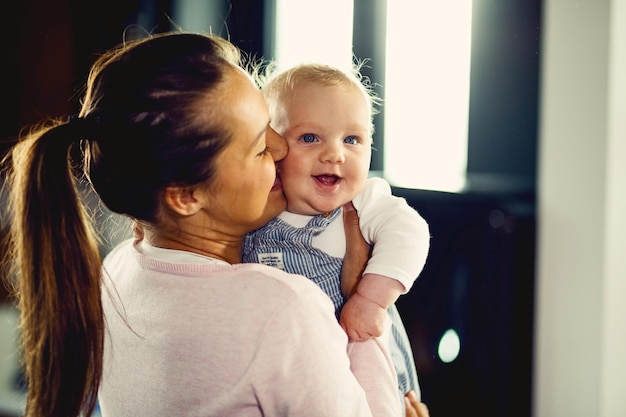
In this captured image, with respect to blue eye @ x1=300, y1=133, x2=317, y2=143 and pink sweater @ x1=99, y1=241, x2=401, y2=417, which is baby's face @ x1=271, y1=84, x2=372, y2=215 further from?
pink sweater @ x1=99, y1=241, x2=401, y2=417

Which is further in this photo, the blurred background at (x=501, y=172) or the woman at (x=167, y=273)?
the blurred background at (x=501, y=172)

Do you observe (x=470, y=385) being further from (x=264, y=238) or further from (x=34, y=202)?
(x=34, y=202)

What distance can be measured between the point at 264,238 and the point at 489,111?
1.14 metres

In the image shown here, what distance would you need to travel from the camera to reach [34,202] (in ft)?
2.81

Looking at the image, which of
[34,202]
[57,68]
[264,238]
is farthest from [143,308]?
[57,68]

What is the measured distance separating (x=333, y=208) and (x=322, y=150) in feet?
0.34

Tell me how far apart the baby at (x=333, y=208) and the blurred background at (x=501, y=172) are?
611mm

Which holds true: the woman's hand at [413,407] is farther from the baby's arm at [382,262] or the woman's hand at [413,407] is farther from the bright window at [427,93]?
the bright window at [427,93]

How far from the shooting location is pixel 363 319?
1004 millimetres

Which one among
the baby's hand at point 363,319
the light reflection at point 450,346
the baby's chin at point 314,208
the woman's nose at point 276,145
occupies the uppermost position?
the woman's nose at point 276,145

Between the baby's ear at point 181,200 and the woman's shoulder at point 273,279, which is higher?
the baby's ear at point 181,200

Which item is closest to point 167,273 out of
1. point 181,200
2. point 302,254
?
point 181,200

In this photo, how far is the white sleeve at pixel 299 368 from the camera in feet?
2.43

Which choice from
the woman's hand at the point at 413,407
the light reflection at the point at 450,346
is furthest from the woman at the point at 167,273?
the light reflection at the point at 450,346
